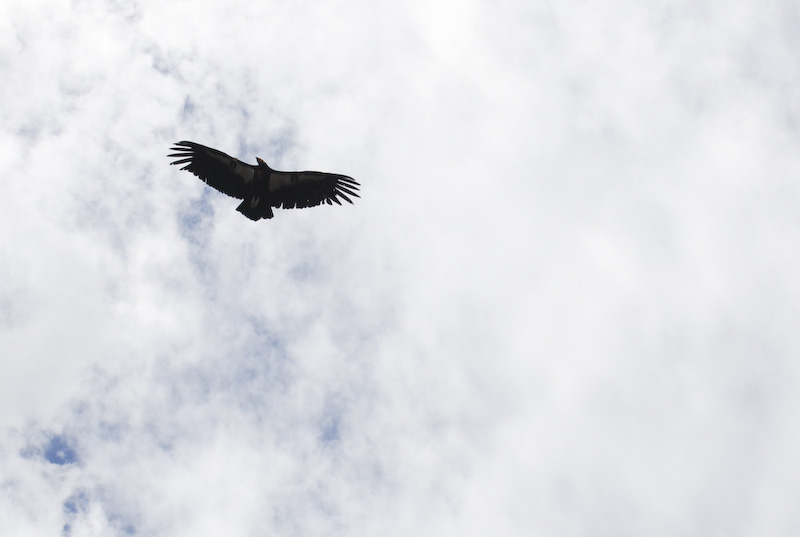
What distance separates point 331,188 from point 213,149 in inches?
218

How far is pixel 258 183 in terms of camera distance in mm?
21297

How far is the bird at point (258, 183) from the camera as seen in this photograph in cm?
2131

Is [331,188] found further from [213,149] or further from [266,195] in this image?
[213,149]

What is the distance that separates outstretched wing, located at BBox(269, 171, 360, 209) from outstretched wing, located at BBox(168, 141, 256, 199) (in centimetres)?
132

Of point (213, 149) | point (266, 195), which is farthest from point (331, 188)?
point (213, 149)

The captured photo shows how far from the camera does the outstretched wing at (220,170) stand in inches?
853

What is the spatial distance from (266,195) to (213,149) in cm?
321

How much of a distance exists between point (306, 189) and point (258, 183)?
209 cm

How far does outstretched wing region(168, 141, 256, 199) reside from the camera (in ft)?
71.1

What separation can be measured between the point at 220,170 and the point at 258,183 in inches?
82.7

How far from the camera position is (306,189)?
21828 mm

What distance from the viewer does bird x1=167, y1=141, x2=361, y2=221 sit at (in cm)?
2131

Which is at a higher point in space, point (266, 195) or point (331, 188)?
point (331, 188)

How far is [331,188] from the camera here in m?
21.8
